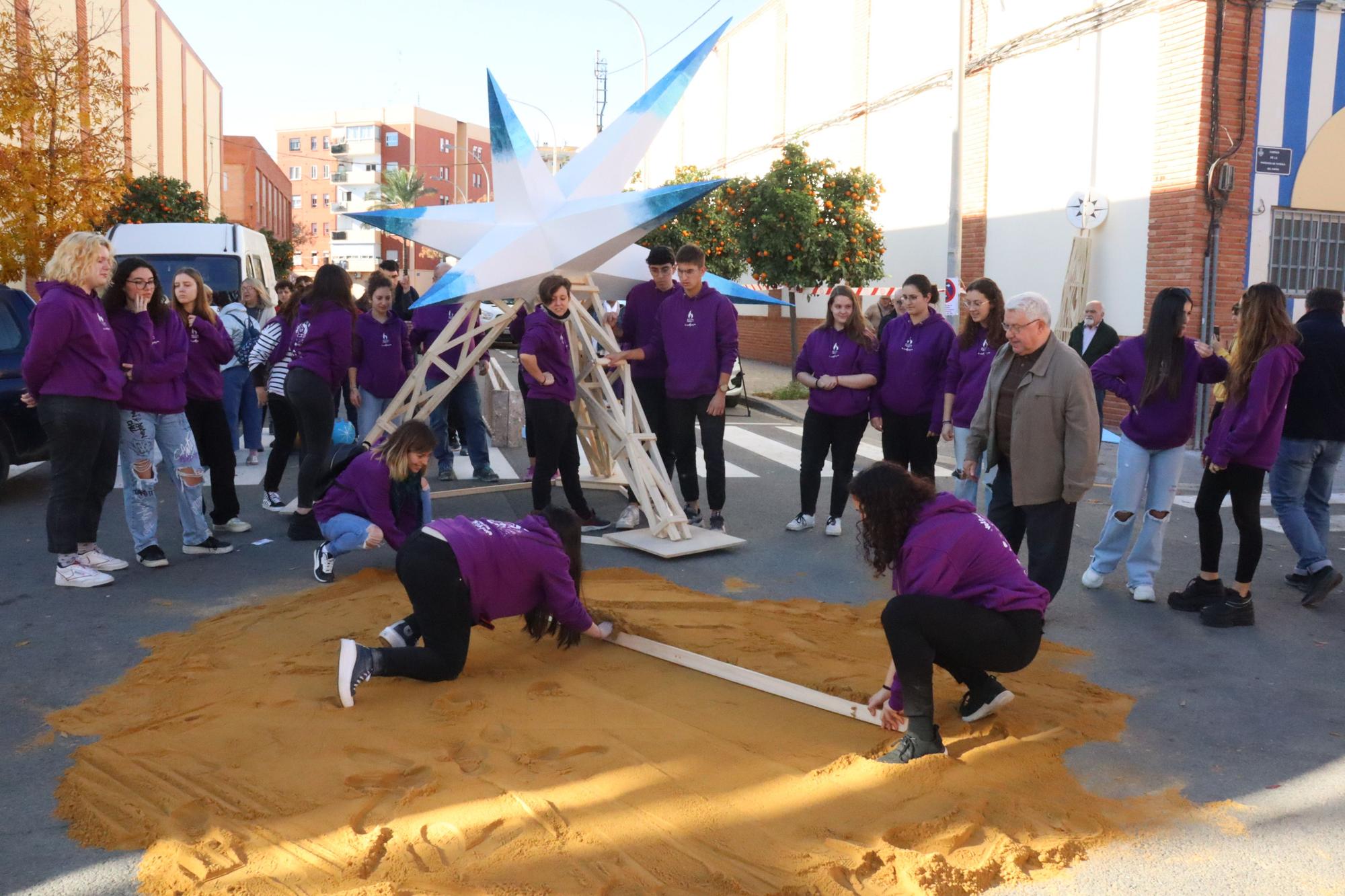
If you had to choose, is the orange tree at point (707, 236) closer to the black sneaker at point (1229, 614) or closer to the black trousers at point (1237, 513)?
the black trousers at point (1237, 513)

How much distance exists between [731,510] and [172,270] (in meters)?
8.10

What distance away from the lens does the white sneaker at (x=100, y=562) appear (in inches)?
258

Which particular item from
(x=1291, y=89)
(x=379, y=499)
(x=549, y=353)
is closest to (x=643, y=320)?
(x=549, y=353)

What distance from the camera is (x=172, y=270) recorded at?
1316 cm

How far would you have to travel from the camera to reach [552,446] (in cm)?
781

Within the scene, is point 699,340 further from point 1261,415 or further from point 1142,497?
point 1261,415

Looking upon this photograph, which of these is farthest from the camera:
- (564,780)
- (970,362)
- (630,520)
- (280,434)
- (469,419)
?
(469,419)

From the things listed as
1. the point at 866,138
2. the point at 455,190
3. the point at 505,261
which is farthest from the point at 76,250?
the point at 455,190

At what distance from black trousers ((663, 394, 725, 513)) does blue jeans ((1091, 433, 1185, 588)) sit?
273cm

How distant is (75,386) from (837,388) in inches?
195

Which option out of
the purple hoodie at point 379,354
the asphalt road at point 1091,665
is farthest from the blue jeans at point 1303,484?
the purple hoodie at point 379,354

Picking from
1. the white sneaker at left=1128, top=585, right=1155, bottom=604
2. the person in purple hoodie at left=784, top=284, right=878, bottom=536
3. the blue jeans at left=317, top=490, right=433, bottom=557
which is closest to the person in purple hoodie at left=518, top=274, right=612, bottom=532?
the blue jeans at left=317, top=490, right=433, bottom=557

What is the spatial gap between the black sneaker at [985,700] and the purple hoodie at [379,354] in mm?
6115

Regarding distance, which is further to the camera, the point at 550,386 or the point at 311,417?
the point at 550,386
